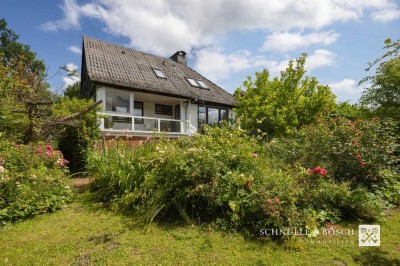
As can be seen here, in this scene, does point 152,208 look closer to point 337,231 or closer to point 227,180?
point 227,180

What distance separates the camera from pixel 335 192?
14.1ft

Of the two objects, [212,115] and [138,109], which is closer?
[138,109]

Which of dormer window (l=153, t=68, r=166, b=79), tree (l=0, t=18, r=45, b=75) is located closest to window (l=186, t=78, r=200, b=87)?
dormer window (l=153, t=68, r=166, b=79)

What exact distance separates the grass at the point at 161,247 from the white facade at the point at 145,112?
7.70 m

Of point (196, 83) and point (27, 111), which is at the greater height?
point (196, 83)

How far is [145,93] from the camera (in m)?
14.3

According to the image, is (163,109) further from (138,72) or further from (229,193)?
(229,193)

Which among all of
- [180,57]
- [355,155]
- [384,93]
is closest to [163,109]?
[180,57]

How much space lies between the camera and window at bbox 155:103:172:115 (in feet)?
56.1

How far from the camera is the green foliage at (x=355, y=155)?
16.8 feet

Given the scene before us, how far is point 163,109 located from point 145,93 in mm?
3224

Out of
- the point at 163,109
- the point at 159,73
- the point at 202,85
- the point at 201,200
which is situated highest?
the point at 159,73

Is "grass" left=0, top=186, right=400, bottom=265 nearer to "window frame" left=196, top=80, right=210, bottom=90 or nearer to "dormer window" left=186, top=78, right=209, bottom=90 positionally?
"dormer window" left=186, top=78, right=209, bottom=90

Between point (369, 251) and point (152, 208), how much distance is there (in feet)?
11.4
